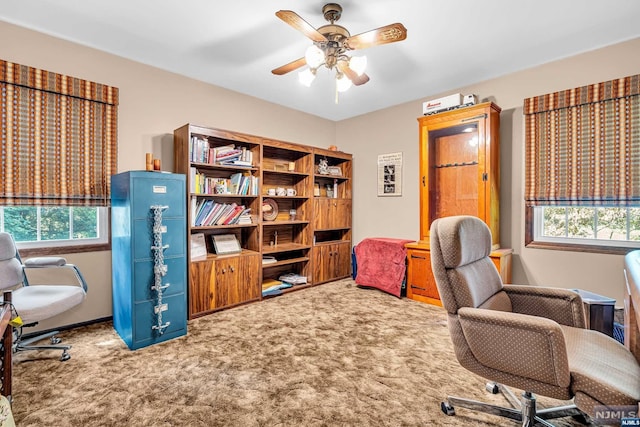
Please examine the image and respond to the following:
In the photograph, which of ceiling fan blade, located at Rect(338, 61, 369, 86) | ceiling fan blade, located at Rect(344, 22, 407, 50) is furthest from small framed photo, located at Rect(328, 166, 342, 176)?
ceiling fan blade, located at Rect(344, 22, 407, 50)

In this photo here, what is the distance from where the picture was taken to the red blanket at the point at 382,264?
3.66 m

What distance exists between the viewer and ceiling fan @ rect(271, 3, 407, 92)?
192cm

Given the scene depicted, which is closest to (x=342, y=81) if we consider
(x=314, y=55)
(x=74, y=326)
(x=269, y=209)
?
(x=314, y=55)

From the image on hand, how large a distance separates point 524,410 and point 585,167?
96.2 inches

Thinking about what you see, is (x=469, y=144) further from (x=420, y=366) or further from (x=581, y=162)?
(x=420, y=366)

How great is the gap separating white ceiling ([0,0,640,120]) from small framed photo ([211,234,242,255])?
72.0 inches

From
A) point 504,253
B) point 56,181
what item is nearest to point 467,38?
point 504,253

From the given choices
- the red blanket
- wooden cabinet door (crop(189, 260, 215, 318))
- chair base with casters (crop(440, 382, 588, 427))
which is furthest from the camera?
the red blanket

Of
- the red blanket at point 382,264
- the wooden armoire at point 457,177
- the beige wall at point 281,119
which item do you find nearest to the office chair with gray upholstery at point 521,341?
the wooden armoire at point 457,177

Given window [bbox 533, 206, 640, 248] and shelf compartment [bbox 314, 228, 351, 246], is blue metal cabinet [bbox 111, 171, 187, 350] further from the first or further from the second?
window [bbox 533, 206, 640, 248]

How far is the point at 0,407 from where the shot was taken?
2.82ft

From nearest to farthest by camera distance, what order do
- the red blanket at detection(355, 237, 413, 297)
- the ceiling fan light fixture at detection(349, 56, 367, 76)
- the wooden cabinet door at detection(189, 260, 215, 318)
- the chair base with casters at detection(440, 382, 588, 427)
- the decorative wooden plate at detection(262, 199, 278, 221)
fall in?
the chair base with casters at detection(440, 382, 588, 427), the ceiling fan light fixture at detection(349, 56, 367, 76), the wooden cabinet door at detection(189, 260, 215, 318), the red blanket at detection(355, 237, 413, 297), the decorative wooden plate at detection(262, 199, 278, 221)

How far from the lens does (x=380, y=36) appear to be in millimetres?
1966

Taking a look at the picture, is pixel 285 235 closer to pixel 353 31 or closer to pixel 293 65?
pixel 293 65
